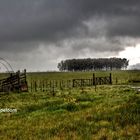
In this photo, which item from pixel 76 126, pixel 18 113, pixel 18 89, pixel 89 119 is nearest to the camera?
pixel 76 126

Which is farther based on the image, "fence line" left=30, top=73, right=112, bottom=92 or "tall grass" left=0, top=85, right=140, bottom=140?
"fence line" left=30, top=73, right=112, bottom=92

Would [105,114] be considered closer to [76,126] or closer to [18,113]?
[76,126]

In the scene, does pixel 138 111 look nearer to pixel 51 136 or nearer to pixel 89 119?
pixel 89 119

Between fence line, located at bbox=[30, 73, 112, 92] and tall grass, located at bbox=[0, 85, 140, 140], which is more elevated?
fence line, located at bbox=[30, 73, 112, 92]

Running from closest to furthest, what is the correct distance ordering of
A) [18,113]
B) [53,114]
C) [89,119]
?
1. [89,119]
2. [53,114]
3. [18,113]

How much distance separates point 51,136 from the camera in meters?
15.8

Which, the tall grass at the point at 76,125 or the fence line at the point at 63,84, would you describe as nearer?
the tall grass at the point at 76,125

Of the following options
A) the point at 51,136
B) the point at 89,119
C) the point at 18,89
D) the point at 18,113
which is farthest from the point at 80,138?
the point at 18,89

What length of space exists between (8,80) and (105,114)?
3169 cm

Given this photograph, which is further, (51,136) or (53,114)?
(53,114)

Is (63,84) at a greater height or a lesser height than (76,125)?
greater

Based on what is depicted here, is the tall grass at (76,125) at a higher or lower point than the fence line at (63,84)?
lower

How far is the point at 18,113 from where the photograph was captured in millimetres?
25391

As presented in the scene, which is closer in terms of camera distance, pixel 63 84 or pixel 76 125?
pixel 76 125
